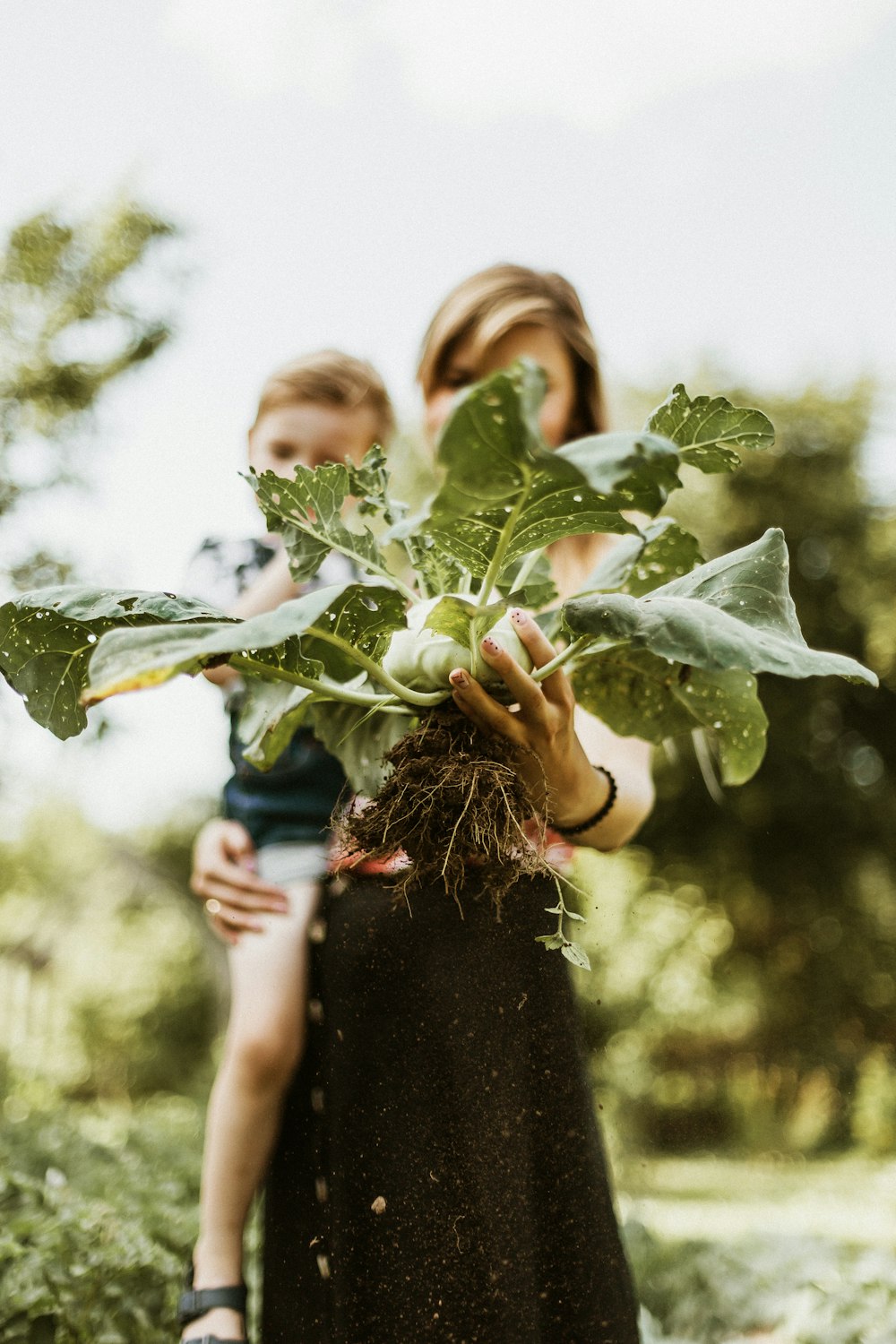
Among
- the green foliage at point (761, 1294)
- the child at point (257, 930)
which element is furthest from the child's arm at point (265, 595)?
the green foliage at point (761, 1294)

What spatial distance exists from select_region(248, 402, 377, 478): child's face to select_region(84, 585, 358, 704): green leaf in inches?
50.9

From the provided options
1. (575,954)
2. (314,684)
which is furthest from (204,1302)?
(314,684)

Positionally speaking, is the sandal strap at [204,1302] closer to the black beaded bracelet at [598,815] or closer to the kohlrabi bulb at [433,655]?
the black beaded bracelet at [598,815]

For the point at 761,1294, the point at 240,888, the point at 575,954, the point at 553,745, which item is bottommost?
the point at 761,1294

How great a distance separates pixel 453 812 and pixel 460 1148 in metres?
0.43

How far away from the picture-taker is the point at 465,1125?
122cm

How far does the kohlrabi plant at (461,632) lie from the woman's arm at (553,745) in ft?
0.10

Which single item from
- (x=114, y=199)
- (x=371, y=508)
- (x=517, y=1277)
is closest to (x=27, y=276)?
(x=114, y=199)

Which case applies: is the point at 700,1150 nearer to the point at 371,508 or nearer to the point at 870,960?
the point at 870,960

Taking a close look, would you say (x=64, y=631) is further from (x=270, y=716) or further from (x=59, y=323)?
(x=59, y=323)

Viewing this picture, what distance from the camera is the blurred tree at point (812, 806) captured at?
10695 mm

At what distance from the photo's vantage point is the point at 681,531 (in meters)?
1.30

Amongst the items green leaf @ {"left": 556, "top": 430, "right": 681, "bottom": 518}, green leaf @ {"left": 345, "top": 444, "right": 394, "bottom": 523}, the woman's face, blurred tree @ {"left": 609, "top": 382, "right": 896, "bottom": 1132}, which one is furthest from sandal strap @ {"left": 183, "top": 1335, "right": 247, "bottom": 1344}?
blurred tree @ {"left": 609, "top": 382, "right": 896, "bottom": 1132}

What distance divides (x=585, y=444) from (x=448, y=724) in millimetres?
425
